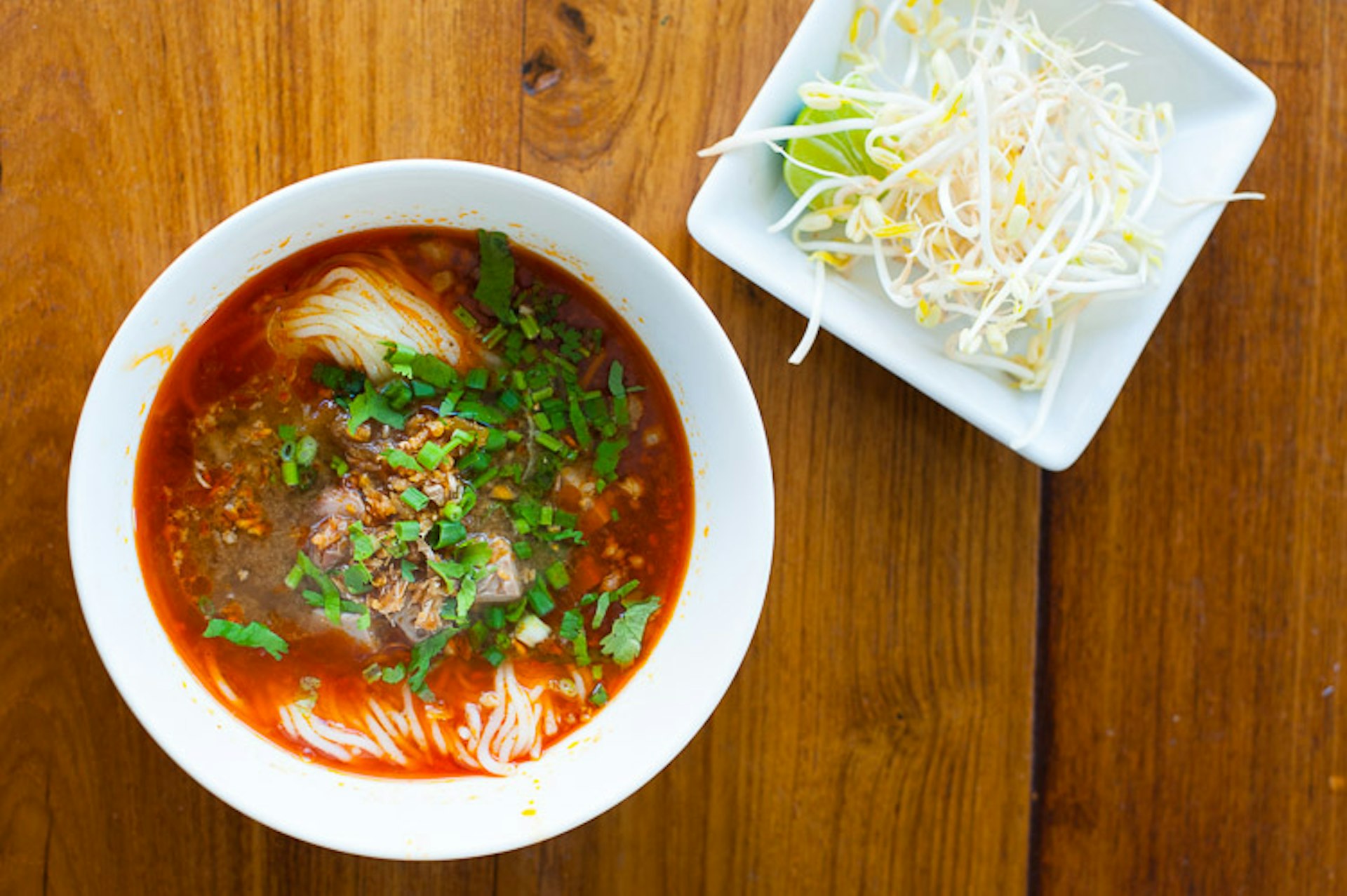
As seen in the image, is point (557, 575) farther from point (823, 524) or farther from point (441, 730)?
point (823, 524)

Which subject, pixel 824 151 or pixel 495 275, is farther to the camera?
pixel 824 151

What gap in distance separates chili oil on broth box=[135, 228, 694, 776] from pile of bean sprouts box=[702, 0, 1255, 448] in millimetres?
341

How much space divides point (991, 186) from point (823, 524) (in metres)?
0.55

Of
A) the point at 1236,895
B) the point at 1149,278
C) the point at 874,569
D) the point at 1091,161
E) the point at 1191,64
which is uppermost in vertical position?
the point at 1191,64

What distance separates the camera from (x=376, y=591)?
153cm

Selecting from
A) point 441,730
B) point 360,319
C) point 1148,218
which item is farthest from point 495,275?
point 1148,218

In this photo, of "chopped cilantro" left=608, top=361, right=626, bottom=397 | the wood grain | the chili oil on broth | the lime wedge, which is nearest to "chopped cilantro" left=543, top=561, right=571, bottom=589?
the chili oil on broth

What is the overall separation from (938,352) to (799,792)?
2.30ft

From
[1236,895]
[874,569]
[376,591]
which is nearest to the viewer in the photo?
[376,591]

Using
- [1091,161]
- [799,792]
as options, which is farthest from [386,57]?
[799,792]

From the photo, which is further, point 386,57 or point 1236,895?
point 1236,895

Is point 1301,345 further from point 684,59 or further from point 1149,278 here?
point 684,59

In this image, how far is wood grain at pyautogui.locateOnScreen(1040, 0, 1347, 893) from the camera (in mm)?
1806

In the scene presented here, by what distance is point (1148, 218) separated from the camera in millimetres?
1692
